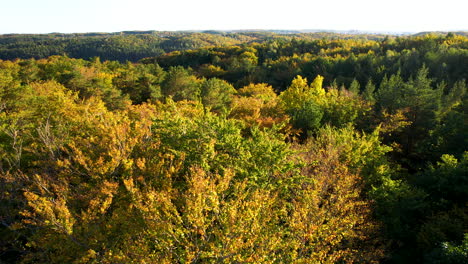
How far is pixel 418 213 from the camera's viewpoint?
687 inches

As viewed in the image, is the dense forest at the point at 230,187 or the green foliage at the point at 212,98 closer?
the dense forest at the point at 230,187

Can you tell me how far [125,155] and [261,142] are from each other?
302 inches

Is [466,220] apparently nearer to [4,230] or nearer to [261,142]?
[261,142]

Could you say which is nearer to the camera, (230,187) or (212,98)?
(230,187)

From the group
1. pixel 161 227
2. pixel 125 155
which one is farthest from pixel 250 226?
pixel 125 155

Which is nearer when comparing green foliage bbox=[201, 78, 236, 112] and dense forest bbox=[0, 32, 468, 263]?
dense forest bbox=[0, 32, 468, 263]

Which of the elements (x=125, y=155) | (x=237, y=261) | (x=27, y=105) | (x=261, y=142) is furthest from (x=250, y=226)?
(x=27, y=105)

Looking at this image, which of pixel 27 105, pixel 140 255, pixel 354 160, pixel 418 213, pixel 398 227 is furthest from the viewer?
pixel 27 105

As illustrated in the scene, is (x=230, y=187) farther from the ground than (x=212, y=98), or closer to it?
closer to it

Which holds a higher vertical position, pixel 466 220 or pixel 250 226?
pixel 250 226

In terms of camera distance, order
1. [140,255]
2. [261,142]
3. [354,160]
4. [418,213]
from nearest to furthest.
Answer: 1. [140,255]
2. [261,142]
3. [418,213]
4. [354,160]

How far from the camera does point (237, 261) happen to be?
9336mm

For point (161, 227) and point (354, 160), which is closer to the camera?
point (161, 227)

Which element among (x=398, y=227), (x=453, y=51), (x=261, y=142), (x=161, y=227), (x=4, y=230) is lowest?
(x=398, y=227)
